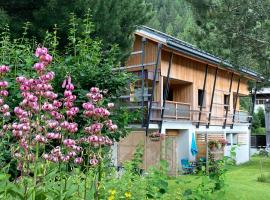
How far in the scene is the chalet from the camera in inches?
739

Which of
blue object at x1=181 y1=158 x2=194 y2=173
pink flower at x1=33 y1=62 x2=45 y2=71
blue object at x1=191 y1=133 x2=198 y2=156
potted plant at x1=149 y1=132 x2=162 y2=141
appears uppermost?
pink flower at x1=33 y1=62 x2=45 y2=71

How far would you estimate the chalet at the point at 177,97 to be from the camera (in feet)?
61.6

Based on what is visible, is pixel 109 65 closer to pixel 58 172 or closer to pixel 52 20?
pixel 52 20

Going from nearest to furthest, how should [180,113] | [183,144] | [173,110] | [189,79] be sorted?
[173,110] → [183,144] → [180,113] → [189,79]

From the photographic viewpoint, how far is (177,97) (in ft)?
84.5

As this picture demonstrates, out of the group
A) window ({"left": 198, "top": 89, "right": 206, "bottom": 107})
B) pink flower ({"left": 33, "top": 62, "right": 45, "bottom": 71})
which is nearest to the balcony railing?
window ({"left": 198, "top": 89, "right": 206, "bottom": 107})

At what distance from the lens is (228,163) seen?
634 centimetres

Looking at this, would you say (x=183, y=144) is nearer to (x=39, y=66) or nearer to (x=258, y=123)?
(x=39, y=66)

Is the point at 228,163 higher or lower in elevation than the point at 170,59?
lower

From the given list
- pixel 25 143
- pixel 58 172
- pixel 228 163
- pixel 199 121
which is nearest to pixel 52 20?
pixel 228 163

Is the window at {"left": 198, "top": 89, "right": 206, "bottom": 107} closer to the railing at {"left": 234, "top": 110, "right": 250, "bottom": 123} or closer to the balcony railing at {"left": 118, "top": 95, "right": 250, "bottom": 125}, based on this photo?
the balcony railing at {"left": 118, "top": 95, "right": 250, "bottom": 125}

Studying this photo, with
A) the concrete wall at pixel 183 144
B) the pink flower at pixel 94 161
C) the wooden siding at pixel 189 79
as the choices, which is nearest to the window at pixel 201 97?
the wooden siding at pixel 189 79

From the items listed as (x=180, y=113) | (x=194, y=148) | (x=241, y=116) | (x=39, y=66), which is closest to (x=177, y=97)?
(x=180, y=113)

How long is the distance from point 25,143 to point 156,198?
258 centimetres
